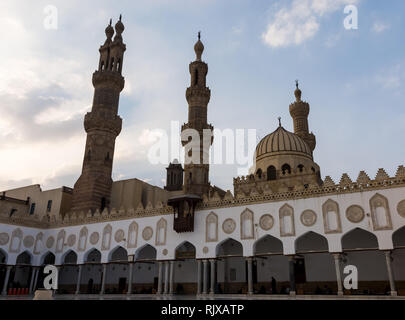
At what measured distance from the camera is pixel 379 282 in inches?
809

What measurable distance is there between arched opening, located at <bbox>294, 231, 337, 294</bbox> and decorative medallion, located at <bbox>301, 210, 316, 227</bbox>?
1477mm

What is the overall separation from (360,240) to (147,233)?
14.7 m

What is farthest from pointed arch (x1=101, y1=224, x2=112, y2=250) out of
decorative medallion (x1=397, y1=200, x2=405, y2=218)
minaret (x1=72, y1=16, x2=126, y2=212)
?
decorative medallion (x1=397, y1=200, x2=405, y2=218)

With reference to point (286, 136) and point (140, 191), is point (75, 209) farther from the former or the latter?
point (286, 136)

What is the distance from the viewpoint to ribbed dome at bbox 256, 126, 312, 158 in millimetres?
32062

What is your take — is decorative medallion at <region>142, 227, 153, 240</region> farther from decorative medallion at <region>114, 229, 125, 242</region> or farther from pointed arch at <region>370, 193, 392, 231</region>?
pointed arch at <region>370, 193, 392, 231</region>

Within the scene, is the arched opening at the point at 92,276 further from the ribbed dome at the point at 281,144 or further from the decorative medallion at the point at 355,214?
the decorative medallion at the point at 355,214

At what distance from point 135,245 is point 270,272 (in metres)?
10.1

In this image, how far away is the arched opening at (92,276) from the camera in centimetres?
3098

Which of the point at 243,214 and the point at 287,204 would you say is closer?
the point at 287,204

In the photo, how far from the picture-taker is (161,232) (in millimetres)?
25609

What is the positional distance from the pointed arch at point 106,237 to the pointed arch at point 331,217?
664 inches
